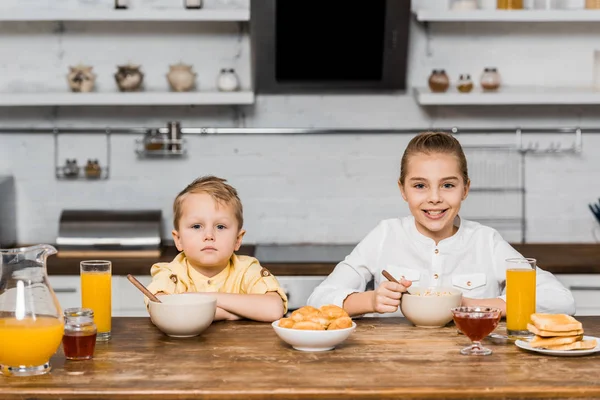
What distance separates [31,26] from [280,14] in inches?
46.4

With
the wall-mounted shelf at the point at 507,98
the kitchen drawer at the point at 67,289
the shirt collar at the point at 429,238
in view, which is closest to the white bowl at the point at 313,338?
the shirt collar at the point at 429,238

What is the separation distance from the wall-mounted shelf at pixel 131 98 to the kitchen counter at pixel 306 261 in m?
0.66

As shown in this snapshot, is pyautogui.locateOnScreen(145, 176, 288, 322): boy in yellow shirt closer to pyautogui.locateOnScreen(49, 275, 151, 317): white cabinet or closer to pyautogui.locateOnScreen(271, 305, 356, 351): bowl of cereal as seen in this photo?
pyautogui.locateOnScreen(271, 305, 356, 351): bowl of cereal

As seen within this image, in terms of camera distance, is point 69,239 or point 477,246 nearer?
point 477,246

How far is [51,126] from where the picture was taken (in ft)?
14.3

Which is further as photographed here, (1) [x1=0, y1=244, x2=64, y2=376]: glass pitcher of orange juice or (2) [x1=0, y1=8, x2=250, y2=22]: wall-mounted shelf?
(2) [x1=0, y1=8, x2=250, y2=22]: wall-mounted shelf

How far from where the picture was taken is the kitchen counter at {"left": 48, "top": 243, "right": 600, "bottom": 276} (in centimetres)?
378

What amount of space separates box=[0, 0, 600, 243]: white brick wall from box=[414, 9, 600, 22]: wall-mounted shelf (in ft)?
0.97

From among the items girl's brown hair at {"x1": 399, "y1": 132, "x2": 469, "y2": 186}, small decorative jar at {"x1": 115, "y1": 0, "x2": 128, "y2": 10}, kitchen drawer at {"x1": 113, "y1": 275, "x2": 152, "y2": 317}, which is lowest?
kitchen drawer at {"x1": 113, "y1": 275, "x2": 152, "y2": 317}

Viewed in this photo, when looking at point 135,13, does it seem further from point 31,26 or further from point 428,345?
point 428,345

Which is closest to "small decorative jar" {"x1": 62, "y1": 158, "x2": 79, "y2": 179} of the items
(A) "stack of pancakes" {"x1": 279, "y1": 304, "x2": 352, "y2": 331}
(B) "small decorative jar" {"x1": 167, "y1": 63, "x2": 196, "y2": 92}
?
(B) "small decorative jar" {"x1": 167, "y1": 63, "x2": 196, "y2": 92}

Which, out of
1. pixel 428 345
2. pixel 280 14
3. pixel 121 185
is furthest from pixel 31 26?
pixel 428 345

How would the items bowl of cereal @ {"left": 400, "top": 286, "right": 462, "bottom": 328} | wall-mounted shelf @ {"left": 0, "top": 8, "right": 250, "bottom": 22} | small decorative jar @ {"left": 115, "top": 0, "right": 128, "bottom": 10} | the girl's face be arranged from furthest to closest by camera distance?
small decorative jar @ {"left": 115, "top": 0, "right": 128, "bottom": 10} → wall-mounted shelf @ {"left": 0, "top": 8, "right": 250, "bottom": 22} → the girl's face → bowl of cereal @ {"left": 400, "top": 286, "right": 462, "bottom": 328}

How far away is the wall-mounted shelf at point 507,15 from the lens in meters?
4.01
